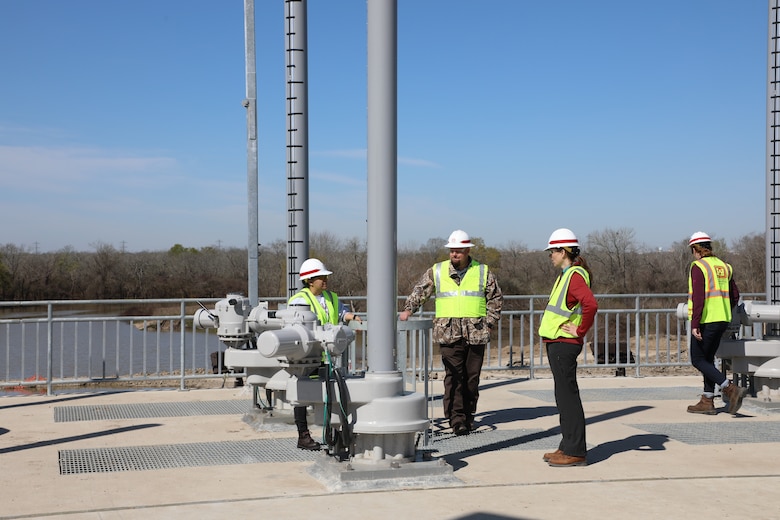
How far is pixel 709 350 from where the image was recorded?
9672 mm

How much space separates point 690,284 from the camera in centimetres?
973

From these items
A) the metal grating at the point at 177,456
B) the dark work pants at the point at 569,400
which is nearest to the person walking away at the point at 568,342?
the dark work pants at the point at 569,400

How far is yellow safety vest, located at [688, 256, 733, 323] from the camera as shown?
9.56m

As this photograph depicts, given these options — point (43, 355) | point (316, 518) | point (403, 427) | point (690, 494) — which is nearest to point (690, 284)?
point (690, 494)

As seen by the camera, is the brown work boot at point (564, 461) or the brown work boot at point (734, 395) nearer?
the brown work boot at point (564, 461)

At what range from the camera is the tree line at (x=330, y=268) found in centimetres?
4819

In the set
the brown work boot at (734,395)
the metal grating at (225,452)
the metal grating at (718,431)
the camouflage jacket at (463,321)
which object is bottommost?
the metal grating at (718,431)

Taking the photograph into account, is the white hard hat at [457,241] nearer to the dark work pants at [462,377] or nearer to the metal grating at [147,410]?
the dark work pants at [462,377]

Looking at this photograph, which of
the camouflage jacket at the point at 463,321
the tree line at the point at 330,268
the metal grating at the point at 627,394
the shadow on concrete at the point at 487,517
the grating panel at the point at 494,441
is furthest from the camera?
the tree line at the point at 330,268

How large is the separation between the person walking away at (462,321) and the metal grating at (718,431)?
5.77ft

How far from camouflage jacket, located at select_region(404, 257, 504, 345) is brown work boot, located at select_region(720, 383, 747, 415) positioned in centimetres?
273

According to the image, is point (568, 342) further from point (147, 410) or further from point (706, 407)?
point (147, 410)

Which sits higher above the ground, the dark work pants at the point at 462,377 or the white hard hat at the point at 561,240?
the white hard hat at the point at 561,240

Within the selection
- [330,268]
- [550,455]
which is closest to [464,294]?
[550,455]
